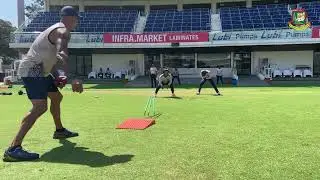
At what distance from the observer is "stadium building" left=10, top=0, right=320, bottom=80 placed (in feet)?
134

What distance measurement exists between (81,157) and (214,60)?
39671 millimetres

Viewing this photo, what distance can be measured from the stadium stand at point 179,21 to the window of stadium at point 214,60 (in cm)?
276

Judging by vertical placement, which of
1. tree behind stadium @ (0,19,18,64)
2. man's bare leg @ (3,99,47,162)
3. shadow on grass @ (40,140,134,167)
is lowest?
shadow on grass @ (40,140,134,167)

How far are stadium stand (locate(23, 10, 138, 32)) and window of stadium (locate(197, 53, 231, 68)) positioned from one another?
7.44 metres

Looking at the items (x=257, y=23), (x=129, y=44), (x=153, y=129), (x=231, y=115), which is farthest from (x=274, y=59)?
(x=153, y=129)

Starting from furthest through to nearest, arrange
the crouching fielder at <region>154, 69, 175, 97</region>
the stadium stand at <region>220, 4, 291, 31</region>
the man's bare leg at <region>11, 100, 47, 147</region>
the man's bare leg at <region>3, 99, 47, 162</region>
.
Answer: the stadium stand at <region>220, 4, 291, 31</region> → the crouching fielder at <region>154, 69, 175, 97</region> → the man's bare leg at <region>11, 100, 47, 147</region> → the man's bare leg at <region>3, 99, 47, 162</region>

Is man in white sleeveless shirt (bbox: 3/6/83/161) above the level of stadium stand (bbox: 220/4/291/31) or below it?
below

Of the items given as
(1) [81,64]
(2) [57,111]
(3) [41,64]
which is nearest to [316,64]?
(1) [81,64]

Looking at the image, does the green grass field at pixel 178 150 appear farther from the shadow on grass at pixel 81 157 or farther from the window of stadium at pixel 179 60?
the window of stadium at pixel 179 60

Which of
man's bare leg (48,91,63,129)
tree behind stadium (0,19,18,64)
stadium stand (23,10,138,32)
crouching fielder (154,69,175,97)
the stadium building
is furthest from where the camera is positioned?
tree behind stadium (0,19,18,64)

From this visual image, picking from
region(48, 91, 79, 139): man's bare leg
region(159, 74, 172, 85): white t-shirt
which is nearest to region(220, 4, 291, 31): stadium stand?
region(159, 74, 172, 85): white t-shirt

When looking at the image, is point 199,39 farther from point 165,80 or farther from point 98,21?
point 165,80

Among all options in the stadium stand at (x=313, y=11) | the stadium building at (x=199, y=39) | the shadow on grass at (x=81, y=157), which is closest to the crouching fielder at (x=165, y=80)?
the shadow on grass at (x=81, y=157)

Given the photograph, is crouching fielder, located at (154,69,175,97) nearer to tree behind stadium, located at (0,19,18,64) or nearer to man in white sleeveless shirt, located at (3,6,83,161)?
man in white sleeveless shirt, located at (3,6,83,161)
